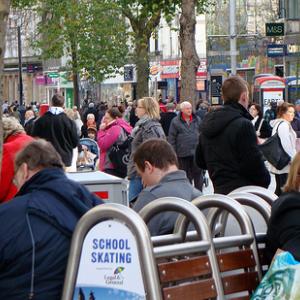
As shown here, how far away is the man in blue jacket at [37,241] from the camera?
211 inches

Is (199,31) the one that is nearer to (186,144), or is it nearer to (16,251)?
(186,144)

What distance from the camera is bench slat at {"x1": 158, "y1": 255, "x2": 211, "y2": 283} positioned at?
17.3 ft

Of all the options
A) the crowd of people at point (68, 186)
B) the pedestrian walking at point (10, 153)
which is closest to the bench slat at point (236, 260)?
the crowd of people at point (68, 186)

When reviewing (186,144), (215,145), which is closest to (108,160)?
(186,144)

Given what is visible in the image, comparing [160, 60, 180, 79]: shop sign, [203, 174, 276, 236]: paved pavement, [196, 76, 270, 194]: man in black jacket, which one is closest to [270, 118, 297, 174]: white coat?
[196, 76, 270, 194]: man in black jacket

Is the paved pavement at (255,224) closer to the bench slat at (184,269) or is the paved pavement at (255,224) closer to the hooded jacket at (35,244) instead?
the bench slat at (184,269)

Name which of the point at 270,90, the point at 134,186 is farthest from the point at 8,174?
the point at 270,90

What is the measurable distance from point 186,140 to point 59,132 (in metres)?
3.06

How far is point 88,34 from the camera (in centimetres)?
4331

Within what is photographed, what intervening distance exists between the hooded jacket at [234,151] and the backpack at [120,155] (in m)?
6.11

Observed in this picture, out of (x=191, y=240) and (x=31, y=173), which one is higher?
(x=31, y=173)

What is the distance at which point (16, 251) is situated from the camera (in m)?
5.36

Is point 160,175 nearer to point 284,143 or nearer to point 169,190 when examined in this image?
point 169,190

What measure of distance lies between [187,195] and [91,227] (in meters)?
1.87
